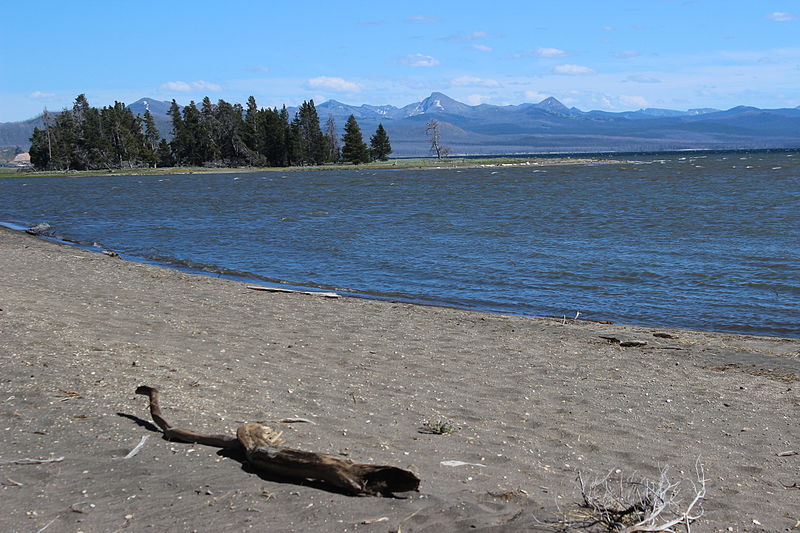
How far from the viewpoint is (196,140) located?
135m

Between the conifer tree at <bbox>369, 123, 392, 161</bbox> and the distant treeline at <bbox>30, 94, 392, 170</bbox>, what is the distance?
0.80ft

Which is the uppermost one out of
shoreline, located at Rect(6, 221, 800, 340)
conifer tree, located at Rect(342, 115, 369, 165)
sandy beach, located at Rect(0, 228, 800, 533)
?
conifer tree, located at Rect(342, 115, 369, 165)

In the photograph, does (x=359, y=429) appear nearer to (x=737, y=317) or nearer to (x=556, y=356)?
(x=556, y=356)

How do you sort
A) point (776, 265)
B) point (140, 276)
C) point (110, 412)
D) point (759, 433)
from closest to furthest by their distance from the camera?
1. point (110, 412)
2. point (759, 433)
3. point (140, 276)
4. point (776, 265)

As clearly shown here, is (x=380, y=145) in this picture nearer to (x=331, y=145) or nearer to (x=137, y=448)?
(x=331, y=145)

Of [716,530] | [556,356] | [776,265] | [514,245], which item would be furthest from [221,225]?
[716,530]

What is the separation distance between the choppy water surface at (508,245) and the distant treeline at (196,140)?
72.9 m

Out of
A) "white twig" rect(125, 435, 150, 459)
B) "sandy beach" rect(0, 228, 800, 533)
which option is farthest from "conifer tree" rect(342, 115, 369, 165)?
"white twig" rect(125, 435, 150, 459)

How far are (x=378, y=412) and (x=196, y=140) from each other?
440 feet

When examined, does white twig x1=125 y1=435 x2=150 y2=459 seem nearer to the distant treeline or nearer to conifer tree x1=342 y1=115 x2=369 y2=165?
the distant treeline

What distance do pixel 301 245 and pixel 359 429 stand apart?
23178mm

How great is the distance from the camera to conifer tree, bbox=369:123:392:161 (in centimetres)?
13788

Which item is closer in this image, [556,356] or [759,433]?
[759,433]

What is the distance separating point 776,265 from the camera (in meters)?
23.4
